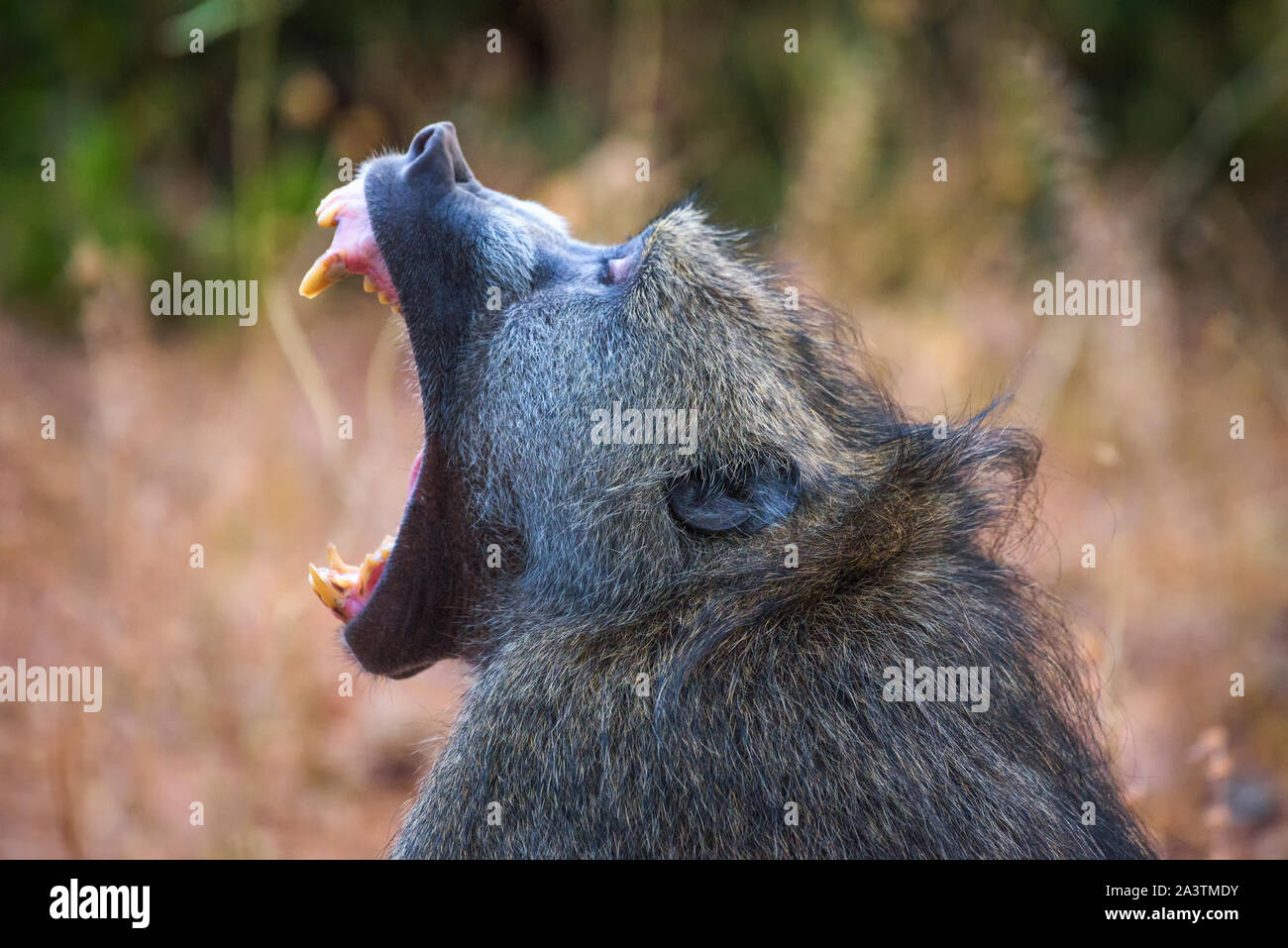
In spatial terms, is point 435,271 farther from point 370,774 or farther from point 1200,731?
point 1200,731

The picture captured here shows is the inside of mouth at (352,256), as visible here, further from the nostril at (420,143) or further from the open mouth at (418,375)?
the nostril at (420,143)

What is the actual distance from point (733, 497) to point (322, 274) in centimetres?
111

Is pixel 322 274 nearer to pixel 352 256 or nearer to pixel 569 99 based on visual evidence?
pixel 352 256

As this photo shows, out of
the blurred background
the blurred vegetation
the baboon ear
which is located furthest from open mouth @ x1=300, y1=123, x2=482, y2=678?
the blurred vegetation

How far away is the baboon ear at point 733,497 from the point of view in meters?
2.66

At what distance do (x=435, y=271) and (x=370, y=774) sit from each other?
2977mm

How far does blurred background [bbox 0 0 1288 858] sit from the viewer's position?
4605 millimetres

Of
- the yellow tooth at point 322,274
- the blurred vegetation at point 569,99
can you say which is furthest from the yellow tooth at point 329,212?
the blurred vegetation at point 569,99

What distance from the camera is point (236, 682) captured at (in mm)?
4875

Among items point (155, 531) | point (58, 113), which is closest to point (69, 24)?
point (58, 113)

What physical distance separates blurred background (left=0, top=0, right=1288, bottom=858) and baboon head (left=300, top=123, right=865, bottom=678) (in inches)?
21.8

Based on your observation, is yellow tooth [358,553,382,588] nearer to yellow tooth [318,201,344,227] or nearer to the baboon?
the baboon

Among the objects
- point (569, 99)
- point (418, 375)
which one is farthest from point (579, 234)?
point (569, 99)

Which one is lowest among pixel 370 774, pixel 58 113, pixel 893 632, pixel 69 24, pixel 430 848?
pixel 370 774
